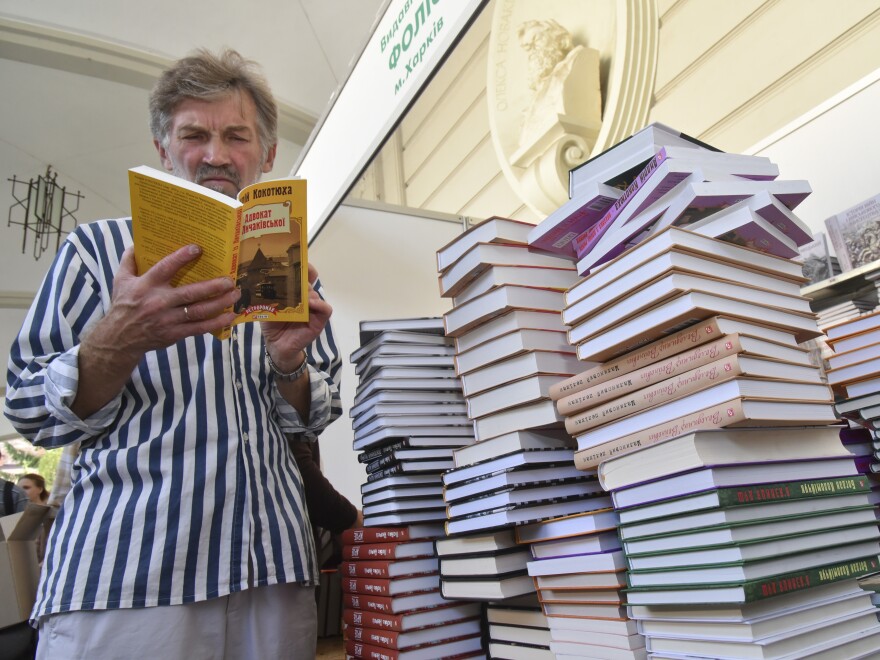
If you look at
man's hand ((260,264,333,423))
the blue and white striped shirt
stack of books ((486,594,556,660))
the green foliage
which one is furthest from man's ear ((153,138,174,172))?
the green foliage

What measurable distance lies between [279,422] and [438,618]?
46cm

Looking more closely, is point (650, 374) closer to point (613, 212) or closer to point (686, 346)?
point (686, 346)

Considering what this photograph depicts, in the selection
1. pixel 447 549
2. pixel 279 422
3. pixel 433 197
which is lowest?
pixel 447 549

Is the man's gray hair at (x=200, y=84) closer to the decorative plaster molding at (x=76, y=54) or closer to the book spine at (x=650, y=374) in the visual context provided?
the book spine at (x=650, y=374)

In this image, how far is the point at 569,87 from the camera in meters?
1.92

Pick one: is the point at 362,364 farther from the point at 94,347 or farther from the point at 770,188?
the point at 770,188

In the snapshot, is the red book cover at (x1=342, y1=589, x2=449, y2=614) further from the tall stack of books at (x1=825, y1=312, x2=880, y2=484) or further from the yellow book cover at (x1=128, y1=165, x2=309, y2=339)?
the tall stack of books at (x1=825, y1=312, x2=880, y2=484)

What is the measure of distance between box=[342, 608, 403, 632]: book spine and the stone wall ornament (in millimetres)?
1392

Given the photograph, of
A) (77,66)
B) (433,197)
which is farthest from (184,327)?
(77,66)

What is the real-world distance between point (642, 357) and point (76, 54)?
5631 mm

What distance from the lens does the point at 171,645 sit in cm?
89

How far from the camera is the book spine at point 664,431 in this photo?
2.34 feet

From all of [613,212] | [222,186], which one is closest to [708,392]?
[613,212]

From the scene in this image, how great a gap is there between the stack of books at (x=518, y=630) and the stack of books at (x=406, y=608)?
78mm
